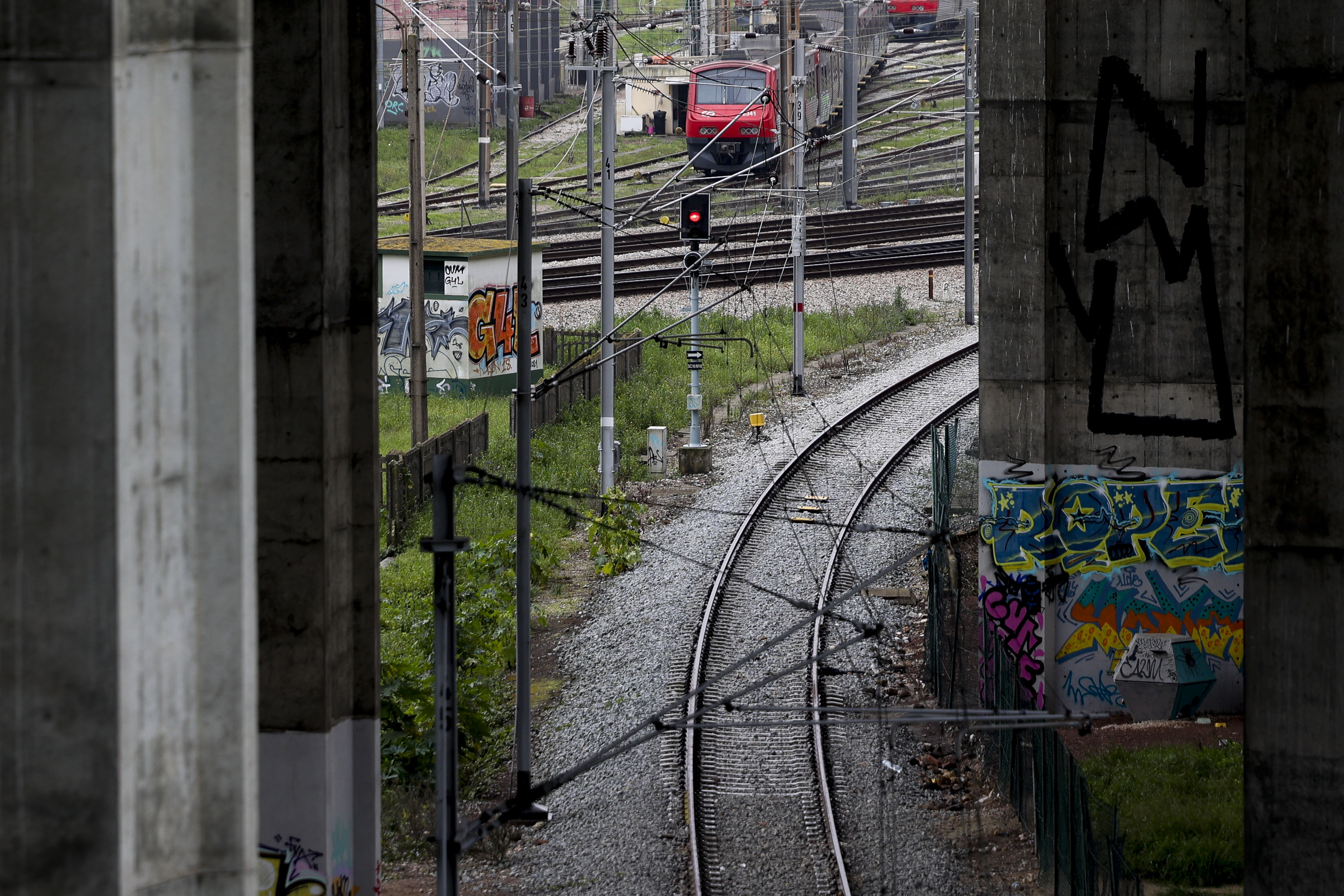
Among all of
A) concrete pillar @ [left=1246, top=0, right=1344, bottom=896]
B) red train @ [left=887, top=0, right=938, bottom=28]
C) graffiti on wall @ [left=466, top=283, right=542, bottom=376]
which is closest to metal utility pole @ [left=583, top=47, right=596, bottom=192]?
graffiti on wall @ [left=466, top=283, right=542, bottom=376]

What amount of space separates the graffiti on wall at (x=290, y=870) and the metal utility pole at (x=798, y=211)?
61.0 feet

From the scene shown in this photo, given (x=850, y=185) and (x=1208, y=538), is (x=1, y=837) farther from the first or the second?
(x=850, y=185)

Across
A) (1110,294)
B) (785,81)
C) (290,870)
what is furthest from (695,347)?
(290,870)

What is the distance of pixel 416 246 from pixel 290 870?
1328cm

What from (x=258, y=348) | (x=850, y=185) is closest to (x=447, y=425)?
(x=258, y=348)

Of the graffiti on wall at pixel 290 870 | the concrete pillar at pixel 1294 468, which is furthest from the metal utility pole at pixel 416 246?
the concrete pillar at pixel 1294 468

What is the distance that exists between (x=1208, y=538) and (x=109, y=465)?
10.8 metres

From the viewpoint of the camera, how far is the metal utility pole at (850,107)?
42156 mm

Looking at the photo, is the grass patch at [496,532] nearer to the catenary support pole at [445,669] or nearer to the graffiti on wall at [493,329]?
the graffiti on wall at [493,329]

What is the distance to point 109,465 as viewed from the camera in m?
5.47

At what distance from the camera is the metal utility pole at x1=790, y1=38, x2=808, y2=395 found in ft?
86.8

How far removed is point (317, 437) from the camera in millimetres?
9203

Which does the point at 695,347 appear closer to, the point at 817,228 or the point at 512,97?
the point at 512,97

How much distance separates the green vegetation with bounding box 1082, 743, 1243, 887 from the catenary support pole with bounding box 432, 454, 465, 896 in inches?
218
